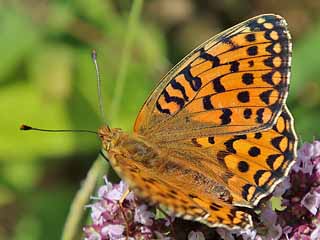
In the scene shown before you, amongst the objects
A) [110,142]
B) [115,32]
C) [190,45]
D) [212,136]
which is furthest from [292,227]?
[190,45]

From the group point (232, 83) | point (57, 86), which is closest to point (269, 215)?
point (232, 83)

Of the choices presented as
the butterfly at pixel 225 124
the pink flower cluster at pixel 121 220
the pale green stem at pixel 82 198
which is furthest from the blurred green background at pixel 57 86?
the butterfly at pixel 225 124

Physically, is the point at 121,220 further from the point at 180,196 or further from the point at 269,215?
the point at 180,196

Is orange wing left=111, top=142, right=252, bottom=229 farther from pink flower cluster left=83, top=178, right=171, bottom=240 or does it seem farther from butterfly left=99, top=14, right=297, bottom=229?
pink flower cluster left=83, top=178, right=171, bottom=240

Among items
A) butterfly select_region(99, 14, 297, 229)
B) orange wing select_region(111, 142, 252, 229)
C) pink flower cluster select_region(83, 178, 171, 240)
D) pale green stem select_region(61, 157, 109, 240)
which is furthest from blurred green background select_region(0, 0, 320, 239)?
orange wing select_region(111, 142, 252, 229)

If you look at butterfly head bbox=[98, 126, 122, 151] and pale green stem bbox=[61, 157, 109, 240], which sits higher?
butterfly head bbox=[98, 126, 122, 151]

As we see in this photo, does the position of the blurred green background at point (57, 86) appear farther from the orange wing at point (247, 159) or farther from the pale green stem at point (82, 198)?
the orange wing at point (247, 159)

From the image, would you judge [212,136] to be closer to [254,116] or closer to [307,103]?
[254,116]

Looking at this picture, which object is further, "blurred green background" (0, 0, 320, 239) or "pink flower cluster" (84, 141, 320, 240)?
"blurred green background" (0, 0, 320, 239)
